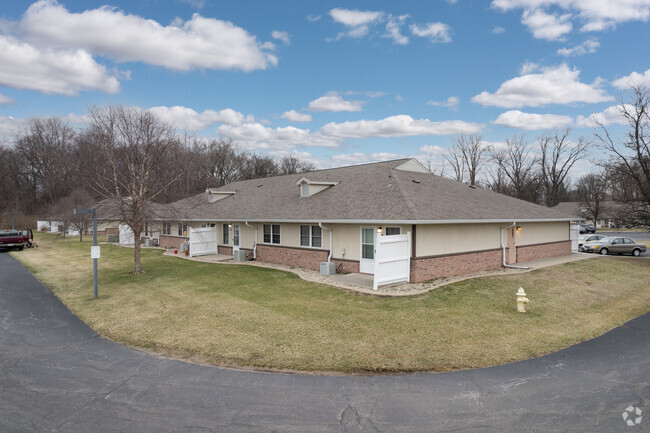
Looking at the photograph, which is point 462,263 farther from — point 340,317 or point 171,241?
point 171,241

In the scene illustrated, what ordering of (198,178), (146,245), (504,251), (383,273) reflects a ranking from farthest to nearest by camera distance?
1. (198,178)
2. (146,245)
3. (504,251)
4. (383,273)

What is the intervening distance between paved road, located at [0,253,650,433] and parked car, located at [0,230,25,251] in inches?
1098

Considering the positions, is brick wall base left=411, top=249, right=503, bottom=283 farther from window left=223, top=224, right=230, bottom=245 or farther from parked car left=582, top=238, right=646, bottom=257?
parked car left=582, top=238, right=646, bottom=257

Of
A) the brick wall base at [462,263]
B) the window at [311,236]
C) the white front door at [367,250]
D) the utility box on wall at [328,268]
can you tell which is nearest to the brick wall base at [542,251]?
the brick wall base at [462,263]

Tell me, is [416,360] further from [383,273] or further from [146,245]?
[146,245]

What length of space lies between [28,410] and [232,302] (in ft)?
21.4

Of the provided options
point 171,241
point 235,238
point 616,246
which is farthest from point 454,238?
point 171,241

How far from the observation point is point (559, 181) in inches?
2121

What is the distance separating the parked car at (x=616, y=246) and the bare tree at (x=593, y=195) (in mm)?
20360

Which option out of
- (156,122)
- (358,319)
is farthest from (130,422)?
(156,122)

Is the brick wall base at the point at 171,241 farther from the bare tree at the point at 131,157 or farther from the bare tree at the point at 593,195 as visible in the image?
the bare tree at the point at 593,195

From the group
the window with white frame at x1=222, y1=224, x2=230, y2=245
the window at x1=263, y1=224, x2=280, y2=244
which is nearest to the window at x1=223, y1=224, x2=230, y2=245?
the window with white frame at x1=222, y1=224, x2=230, y2=245

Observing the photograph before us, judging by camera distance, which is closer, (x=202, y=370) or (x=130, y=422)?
(x=130, y=422)

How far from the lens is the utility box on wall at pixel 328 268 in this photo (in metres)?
16.0
